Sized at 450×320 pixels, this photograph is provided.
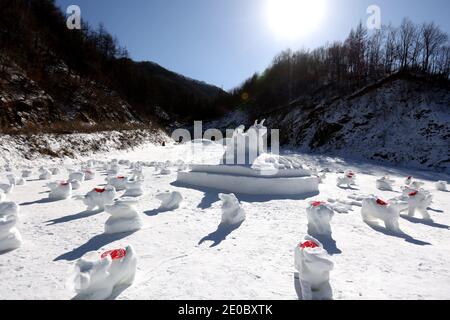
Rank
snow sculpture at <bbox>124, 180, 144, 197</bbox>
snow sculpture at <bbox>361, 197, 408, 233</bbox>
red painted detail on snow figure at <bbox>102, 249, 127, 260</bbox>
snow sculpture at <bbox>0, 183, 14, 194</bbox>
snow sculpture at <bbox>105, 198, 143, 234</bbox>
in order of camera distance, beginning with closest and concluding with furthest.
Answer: red painted detail on snow figure at <bbox>102, 249, 127, 260</bbox> < snow sculpture at <bbox>105, 198, 143, 234</bbox> < snow sculpture at <bbox>361, 197, 408, 233</bbox> < snow sculpture at <bbox>0, 183, 14, 194</bbox> < snow sculpture at <bbox>124, 180, 144, 197</bbox>

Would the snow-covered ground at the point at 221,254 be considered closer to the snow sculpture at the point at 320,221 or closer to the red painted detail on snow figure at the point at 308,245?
the snow sculpture at the point at 320,221

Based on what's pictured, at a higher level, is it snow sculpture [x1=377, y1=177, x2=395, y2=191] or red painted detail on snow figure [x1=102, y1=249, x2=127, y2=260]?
red painted detail on snow figure [x1=102, y1=249, x2=127, y2=260]

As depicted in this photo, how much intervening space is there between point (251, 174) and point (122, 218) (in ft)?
19.5

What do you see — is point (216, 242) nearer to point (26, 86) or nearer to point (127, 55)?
point (26, 86)

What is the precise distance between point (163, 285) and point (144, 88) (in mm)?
75417

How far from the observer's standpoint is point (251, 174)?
11.0m

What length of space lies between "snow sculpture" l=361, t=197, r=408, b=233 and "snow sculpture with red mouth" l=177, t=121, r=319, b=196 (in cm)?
335

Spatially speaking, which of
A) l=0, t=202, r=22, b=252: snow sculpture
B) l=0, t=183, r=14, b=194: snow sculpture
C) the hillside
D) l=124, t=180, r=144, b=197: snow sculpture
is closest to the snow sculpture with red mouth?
l=124, t=180, r=144, b=197: snow sculpture

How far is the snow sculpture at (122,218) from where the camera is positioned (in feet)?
19.5

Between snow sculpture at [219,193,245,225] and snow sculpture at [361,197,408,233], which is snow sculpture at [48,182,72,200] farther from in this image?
snow sculpture at [361,197,408,233]

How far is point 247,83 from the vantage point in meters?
85.4

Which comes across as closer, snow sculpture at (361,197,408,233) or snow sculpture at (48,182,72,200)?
snow sculpture at (361,197,408,233)

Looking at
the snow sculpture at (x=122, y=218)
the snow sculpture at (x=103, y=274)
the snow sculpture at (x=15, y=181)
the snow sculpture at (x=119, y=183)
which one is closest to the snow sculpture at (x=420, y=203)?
the snow sculpture at (x=122, y=218)

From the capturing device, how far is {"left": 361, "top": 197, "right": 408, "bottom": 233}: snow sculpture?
6746 mm
